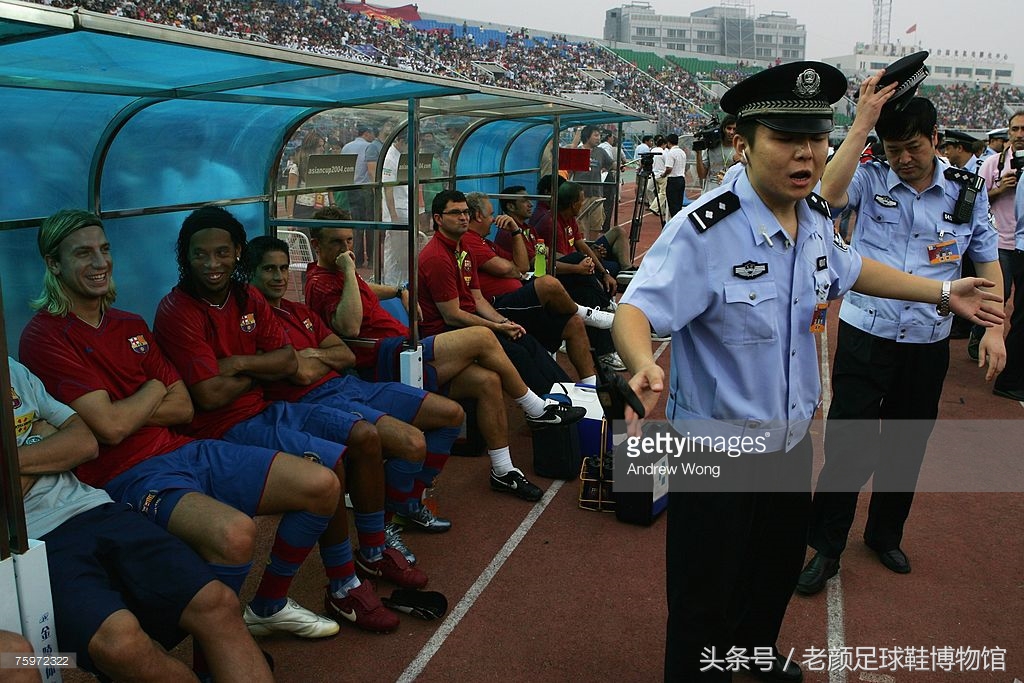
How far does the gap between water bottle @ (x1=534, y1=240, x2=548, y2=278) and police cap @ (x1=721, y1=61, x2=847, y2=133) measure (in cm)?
491

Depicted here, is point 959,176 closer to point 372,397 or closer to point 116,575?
point 372,397

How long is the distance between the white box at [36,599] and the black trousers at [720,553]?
1706mm

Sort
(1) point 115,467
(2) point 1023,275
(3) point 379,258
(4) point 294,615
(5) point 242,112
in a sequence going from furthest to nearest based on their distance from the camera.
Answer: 1. (2) point 1023,275
2. (3) point 379,258
3. (5) point 242,112
4. (4) point 294,615
5. (1) point 115,467

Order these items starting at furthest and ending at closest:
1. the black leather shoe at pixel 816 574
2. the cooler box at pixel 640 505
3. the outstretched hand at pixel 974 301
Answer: the cooler box at pixel 640 505 → the black leather shoe at pixel 816 574 → the outstretched hand at pixel 974 301

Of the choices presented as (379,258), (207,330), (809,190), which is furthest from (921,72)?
(379,258)

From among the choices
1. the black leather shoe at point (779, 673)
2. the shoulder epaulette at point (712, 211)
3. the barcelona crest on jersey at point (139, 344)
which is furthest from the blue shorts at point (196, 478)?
the black leather shoe at point (779, 673)

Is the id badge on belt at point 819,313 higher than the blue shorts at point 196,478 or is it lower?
higher

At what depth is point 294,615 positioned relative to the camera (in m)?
3.08

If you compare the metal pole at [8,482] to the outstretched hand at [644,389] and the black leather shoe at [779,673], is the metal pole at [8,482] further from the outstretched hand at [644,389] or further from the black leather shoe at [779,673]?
the black leather shoe at [779,673]

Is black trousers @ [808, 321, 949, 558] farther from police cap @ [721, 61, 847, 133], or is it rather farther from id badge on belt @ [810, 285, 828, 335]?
police cap @ [721, 61, 847, 133]

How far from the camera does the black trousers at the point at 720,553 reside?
223 cm

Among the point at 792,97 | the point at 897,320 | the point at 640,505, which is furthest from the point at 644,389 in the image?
the point at 640,505

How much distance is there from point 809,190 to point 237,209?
344 cm

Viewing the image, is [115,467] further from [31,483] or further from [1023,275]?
[1023,275]
